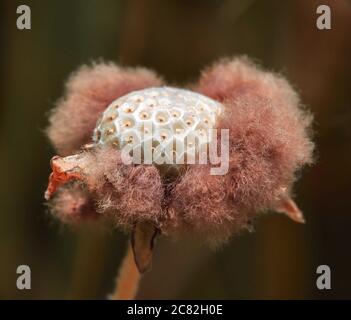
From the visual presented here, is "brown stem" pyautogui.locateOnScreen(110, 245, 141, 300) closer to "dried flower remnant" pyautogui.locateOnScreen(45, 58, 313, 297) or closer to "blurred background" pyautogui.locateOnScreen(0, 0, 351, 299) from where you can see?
"dried flower remnant" pyautogui.locateOnScreen(45, 58, 313, 297)

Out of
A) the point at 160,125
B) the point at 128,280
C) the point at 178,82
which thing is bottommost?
the point at 128,280

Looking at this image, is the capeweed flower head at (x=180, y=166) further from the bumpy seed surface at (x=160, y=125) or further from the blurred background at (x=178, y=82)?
the blurred background at (x=178, y=82)

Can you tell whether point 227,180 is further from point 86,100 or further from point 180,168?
point 86,100

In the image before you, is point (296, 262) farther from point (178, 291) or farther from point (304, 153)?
point (304, 153)

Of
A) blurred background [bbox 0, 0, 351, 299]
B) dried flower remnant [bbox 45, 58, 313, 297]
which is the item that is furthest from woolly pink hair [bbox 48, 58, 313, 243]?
blurred background [bbox 0, 0, 351, 299]

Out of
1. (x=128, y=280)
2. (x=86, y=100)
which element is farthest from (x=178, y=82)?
(x=128, y=280)
